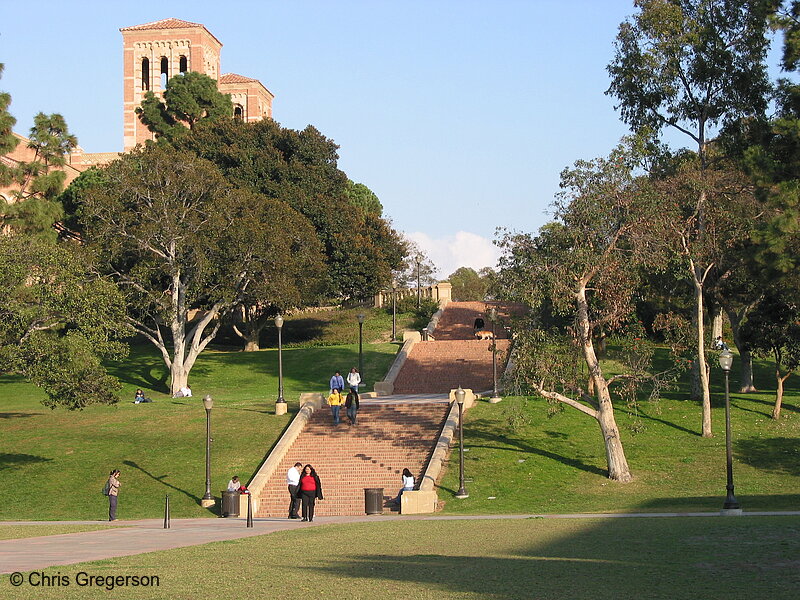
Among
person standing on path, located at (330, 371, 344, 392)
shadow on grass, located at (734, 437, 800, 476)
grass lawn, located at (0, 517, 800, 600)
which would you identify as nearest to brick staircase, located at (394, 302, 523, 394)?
person standing on path, located at (330, 371, 344, 392)

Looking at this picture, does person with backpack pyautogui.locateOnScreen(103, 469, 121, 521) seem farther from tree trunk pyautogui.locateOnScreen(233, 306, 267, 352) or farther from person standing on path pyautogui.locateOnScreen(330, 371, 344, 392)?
tree trunk pyautogui.locateOnScreen(233, 306, 267, 352)

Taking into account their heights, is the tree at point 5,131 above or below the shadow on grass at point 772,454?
above

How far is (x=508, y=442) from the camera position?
31.8 metres

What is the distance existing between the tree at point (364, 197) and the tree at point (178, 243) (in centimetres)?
4825

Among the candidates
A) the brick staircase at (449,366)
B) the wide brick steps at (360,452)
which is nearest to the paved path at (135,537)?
the wide brick steps at (360,452)

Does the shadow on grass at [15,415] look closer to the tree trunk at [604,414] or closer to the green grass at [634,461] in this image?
the green grass at [634,461]

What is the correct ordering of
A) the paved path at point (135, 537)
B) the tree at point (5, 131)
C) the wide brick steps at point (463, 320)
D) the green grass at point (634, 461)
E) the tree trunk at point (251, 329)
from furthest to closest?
the tree trunk at point (251, 329) → the wide brick steps at point (463, 320) → the tree at point (5, 131) → the green grass at point (634, 461) → the paved path at point (135, 537)

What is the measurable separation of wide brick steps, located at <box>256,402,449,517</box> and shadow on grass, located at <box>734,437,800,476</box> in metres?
9.96

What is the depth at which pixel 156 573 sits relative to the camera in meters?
11.9

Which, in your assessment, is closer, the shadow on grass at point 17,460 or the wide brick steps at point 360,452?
the wide brick steps at point 360,452

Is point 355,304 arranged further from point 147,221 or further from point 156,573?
point 156,573

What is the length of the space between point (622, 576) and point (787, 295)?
2269 centimetres

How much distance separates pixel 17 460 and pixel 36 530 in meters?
11.5

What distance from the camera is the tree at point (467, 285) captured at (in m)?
99.0
